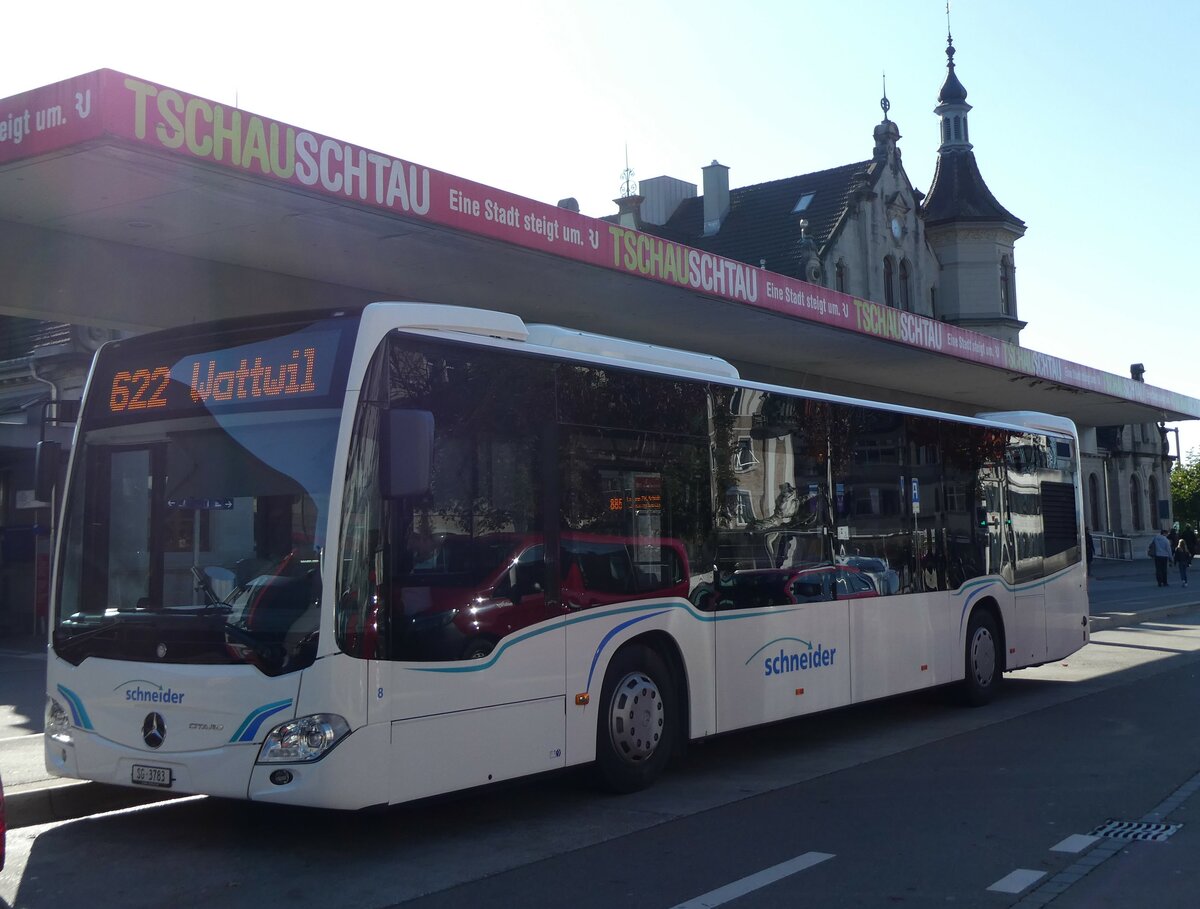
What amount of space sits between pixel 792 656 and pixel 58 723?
5.28 meters

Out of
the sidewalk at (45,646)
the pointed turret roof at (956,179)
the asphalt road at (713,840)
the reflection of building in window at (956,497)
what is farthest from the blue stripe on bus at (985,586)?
the pointed turret roof at (956,179)

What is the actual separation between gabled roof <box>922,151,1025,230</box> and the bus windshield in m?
→ 47.2

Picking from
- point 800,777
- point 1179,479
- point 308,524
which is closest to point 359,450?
point 308,524

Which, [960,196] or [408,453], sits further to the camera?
[960,196]

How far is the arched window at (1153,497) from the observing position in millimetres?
68875

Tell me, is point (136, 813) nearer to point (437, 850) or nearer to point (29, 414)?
point (437, 850)

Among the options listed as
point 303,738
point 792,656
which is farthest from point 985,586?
point 303,738

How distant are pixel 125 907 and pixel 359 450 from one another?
8.04 feet

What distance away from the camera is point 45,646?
18797mm

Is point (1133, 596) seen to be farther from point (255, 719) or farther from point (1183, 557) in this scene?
point (255, 719)

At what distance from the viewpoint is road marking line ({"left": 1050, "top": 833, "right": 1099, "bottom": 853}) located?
6969 mm

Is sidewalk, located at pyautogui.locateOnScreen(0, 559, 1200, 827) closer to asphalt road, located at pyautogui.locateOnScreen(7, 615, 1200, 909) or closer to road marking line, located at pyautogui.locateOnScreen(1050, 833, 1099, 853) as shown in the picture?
asphalt road, located at pyautogui.locateOnScreen(7, 615, 1200, 909)

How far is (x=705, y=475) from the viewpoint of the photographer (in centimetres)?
941

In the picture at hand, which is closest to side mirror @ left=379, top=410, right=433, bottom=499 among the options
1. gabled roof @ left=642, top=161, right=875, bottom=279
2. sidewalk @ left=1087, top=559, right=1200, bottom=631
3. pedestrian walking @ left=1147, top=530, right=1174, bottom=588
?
sidewalk @ left=1087, top=559, right=1200, bottom=631
